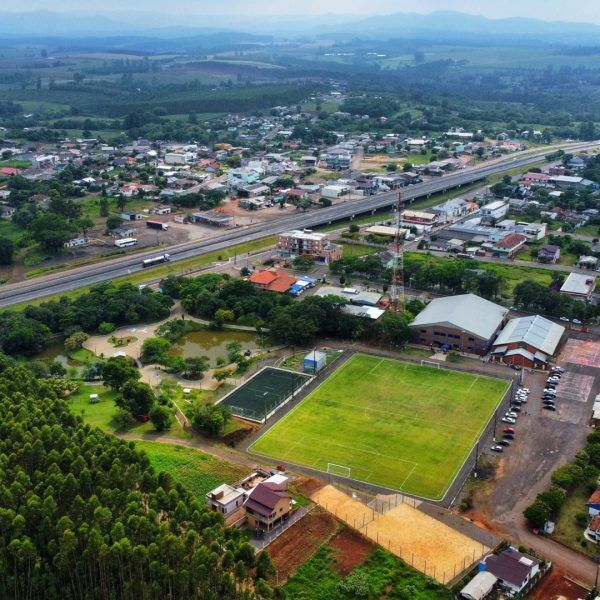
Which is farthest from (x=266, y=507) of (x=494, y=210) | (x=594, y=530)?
(x=494, y=210)

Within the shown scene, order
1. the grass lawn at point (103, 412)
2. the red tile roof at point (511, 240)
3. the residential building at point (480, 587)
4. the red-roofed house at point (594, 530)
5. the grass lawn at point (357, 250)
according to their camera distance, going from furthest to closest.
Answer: the grass lawn at point (357, 250) < the red tile roof at point (511, 240) < the grass lawn at point (103, 412) < the red-roofed house at point (594, 530) < the residential building at point (480, 587)

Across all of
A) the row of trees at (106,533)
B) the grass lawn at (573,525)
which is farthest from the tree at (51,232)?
the grass lawn at (573,525)

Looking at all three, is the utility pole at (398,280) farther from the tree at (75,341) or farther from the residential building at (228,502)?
A: the residential building at (228,502)

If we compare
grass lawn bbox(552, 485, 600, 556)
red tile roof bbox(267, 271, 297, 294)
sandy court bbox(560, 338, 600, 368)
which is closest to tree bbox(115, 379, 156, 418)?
red tile roof bbox(267, 271, 297, 294)

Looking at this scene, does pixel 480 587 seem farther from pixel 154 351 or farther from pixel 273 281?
pixel 273 281

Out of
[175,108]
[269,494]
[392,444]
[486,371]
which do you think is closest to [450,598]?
[269,494]

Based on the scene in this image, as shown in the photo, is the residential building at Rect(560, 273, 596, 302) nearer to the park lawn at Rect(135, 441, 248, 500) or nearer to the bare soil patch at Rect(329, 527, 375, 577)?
the park lawn at Rect(135, 441, 248, 500)
